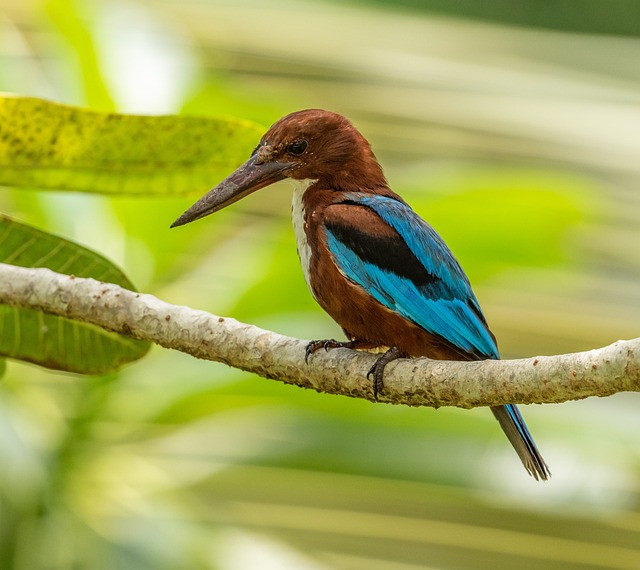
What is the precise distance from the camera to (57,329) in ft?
6.95

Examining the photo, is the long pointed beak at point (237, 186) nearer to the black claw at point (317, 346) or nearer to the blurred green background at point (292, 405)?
the blurred green background at point (292, 405)

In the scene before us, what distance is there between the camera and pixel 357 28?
537 centimetres

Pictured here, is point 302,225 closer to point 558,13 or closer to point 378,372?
point 378,372

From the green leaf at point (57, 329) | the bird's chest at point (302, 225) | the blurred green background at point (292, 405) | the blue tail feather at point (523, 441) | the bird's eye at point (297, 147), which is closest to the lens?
the green leaf at point (57, 329)

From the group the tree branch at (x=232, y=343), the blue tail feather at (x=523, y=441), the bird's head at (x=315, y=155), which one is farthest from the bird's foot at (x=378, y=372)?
the bird's head at (x=315, y=155)

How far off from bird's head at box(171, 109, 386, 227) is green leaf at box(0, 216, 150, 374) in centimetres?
51

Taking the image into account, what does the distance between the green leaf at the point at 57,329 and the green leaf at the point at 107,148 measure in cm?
13

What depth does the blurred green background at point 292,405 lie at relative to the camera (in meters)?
2.73

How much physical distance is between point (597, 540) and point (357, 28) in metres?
2.84

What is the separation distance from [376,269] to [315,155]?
1.40 ft

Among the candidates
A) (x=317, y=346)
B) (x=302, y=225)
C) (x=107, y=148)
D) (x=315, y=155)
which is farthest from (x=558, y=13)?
(x=317, y=346)

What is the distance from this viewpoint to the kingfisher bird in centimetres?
221

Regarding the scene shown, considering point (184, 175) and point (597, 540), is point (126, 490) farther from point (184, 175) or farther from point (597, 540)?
point (597, 540)

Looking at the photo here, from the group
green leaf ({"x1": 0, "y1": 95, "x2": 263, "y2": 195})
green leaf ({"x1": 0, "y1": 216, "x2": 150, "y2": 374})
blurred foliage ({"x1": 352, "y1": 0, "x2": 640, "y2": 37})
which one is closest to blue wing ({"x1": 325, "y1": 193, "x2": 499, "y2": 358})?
green leaf ({"x1": 0, "y1": 95, "x2": 263, "y2": 195})
